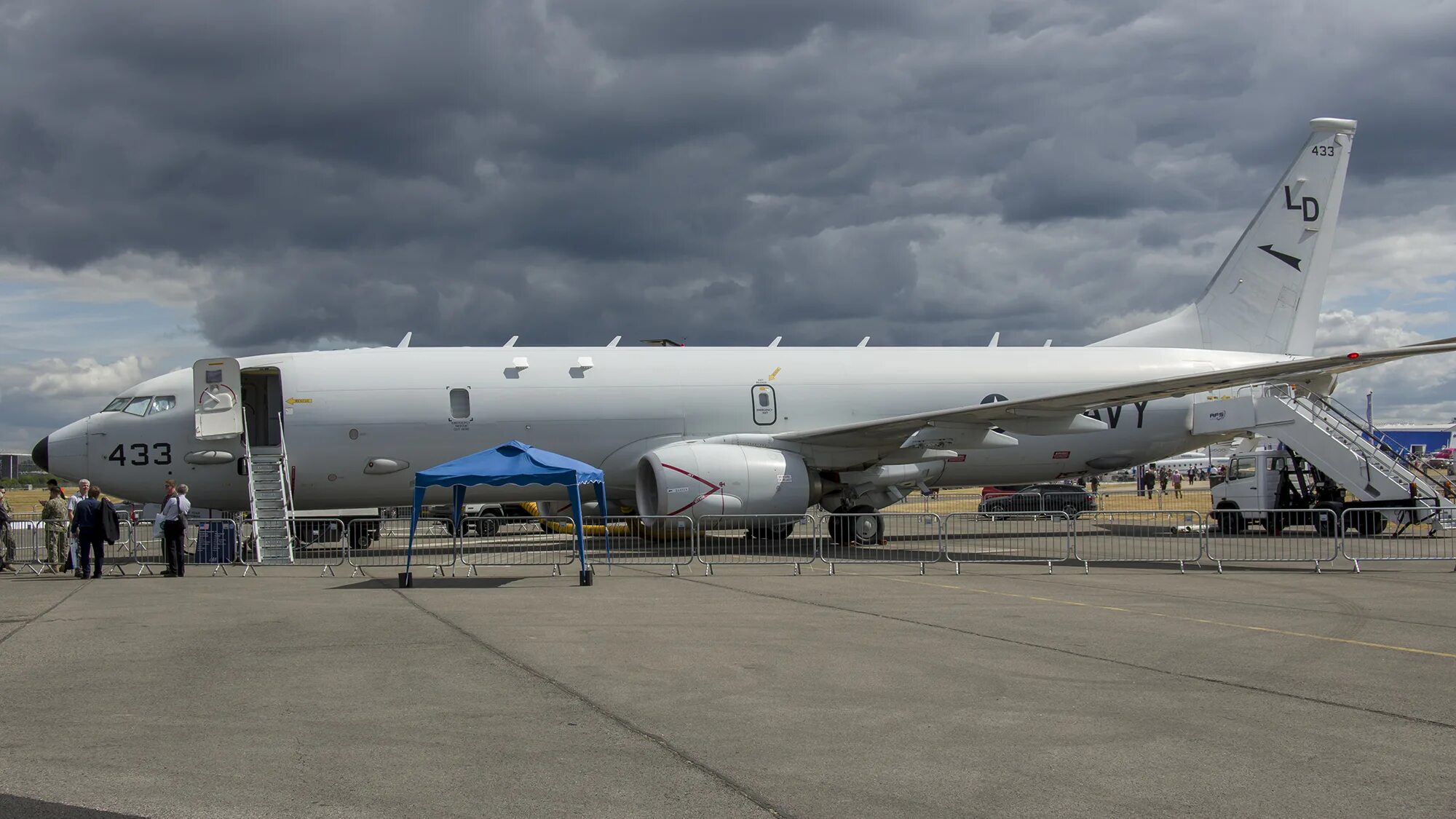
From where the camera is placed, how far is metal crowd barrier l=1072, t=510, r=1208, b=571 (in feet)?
60.5

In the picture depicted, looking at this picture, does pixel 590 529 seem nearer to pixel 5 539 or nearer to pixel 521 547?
pixel 521 547

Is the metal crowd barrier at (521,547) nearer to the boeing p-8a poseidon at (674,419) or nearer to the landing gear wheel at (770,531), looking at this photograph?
the boeing p-8a poseidon at (674,419)

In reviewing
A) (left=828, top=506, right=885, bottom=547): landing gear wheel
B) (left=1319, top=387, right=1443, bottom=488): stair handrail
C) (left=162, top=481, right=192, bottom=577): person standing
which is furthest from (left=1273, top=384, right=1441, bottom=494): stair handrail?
(left=162, top=481, right=192, bottom=577): person standing

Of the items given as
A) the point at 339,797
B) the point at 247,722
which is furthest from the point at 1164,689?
the point at 247,722

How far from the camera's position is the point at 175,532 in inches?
665

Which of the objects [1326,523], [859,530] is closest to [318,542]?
[859,530]

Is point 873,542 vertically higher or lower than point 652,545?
lower

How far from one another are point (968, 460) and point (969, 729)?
59.7 ft

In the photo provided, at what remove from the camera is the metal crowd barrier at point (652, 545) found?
18.3 m

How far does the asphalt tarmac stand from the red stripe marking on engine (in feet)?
22.1

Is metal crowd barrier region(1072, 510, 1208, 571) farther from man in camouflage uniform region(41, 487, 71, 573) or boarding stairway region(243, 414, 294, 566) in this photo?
man in camouflage uniform region(41, 487, 71, 573)

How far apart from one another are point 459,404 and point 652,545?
14.7 ft

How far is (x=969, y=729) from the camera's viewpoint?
649 cm

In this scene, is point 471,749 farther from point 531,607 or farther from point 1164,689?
point 531,607
